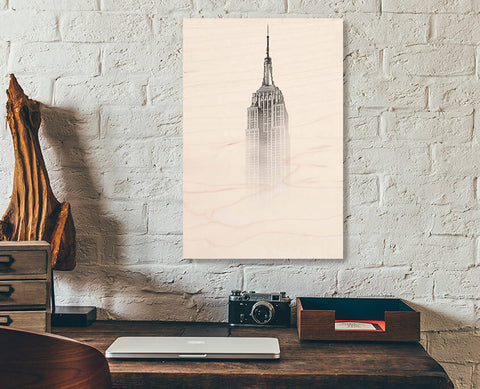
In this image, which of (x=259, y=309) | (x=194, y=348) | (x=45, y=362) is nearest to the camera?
(x=45, y=362)

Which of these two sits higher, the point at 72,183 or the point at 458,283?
the point at 72,183

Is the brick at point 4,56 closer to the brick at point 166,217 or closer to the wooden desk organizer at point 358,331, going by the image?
the brick at point 166,217

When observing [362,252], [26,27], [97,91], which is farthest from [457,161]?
[26,27]

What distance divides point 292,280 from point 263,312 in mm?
152

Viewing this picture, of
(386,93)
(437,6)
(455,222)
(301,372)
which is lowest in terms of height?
(301,372)

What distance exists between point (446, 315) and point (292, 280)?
1.46 feet

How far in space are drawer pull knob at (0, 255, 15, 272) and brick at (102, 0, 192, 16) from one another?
745 millimetres

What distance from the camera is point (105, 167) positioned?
4.39 ft

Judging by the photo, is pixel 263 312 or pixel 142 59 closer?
pixel 263 312

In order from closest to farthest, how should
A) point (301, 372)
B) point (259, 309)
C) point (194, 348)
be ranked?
1. point (301, 372)
2. point (194, 348)
3. point (259, 309)

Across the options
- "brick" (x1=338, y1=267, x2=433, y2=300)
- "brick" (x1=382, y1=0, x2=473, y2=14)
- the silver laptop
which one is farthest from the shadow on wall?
"brick" (x1=382, y1=0, x2=473, y2=14)

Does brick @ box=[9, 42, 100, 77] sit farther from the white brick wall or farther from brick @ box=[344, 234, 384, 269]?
brick @ box=[344, 234, 384, 269]

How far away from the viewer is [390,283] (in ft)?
4.28

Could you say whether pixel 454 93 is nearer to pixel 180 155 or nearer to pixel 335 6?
pixel 335 6
